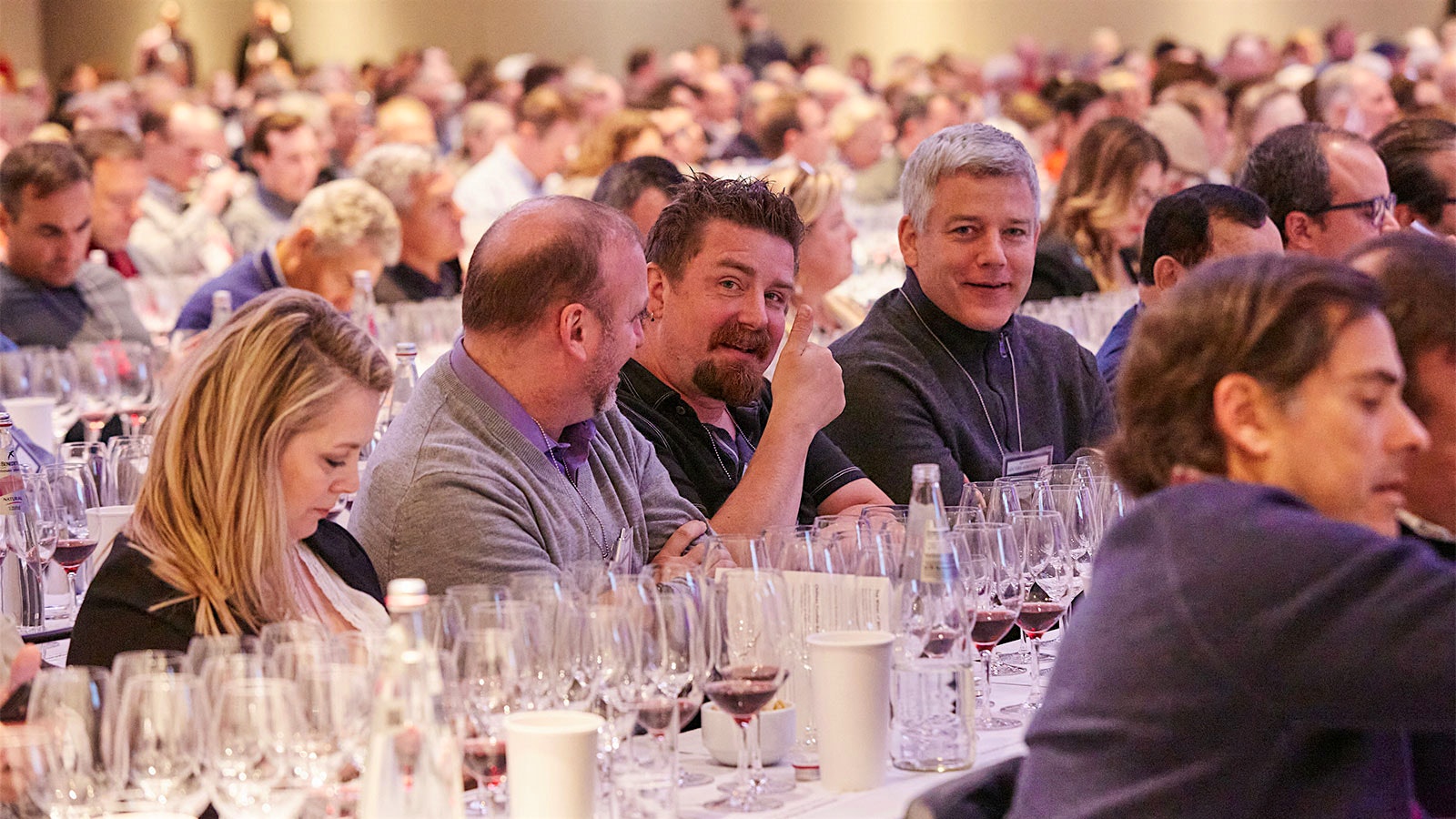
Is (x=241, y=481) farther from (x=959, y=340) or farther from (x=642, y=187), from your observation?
(x=642, y=187)

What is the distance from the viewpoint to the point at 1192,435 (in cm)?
182

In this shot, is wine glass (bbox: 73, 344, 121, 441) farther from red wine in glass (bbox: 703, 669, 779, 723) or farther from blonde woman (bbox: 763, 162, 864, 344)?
red wine in glass (bbox: 703, 669, 779, 723)

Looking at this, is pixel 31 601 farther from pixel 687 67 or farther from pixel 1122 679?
pixel 687 67

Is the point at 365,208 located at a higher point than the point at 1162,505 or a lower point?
higher

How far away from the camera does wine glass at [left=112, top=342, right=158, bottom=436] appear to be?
5555 mm

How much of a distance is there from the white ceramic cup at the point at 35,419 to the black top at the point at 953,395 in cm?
209

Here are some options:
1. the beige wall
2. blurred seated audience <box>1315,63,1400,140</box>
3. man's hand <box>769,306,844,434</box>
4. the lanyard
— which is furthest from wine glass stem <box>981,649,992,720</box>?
the beige wall

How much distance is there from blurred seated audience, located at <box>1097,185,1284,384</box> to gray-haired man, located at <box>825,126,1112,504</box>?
0.96 ft

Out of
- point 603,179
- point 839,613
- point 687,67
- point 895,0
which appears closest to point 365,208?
point 603,179

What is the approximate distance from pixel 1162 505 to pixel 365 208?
470 cm

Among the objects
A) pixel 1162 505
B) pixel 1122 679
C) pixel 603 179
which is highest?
pixel 603 179

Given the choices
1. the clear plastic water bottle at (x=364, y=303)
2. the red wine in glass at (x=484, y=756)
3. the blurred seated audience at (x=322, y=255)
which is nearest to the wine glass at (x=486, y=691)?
the red wine in glass at (x=484, y=756)

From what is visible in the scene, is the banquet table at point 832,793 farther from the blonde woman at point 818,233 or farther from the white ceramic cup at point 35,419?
the blonde woman at point 818,233

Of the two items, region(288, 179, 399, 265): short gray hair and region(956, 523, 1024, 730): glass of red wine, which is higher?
region(288, 179, 399, 265): short gray hair
